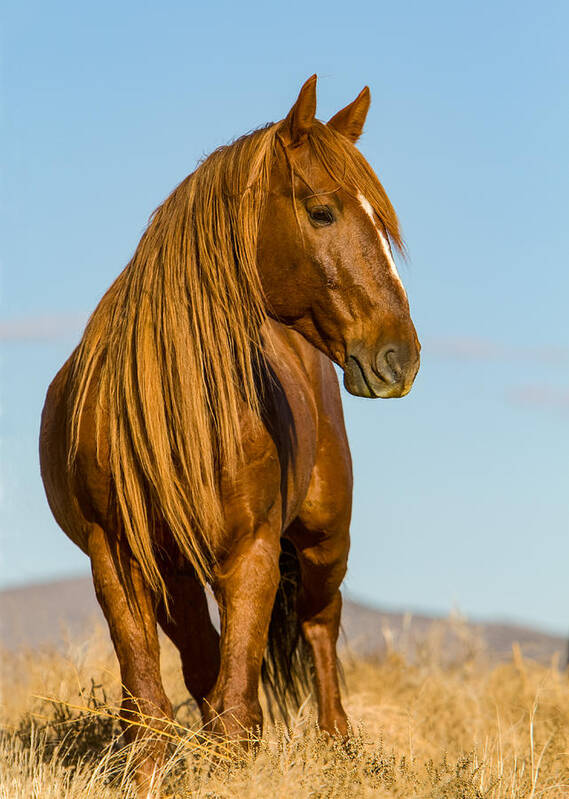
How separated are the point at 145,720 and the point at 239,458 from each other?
0.96 metres

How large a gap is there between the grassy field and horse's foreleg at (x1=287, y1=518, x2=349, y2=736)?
16 cm

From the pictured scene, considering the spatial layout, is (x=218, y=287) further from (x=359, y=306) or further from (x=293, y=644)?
(x=293, y=644)

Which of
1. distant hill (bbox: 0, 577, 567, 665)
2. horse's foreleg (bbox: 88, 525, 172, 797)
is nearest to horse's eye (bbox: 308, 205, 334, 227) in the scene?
horse's foreleg (bbox: 88, 525, 172, 797)

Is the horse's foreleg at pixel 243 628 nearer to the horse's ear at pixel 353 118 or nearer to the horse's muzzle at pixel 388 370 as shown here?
the horse's muzzle at pixel 388 370

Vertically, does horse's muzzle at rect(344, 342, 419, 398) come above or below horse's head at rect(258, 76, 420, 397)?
below

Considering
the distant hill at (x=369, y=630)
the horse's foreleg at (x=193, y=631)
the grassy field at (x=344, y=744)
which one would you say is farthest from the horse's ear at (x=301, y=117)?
the distant hill at (x=369, y=630)

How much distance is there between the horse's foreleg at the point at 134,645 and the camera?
3930 millimetres

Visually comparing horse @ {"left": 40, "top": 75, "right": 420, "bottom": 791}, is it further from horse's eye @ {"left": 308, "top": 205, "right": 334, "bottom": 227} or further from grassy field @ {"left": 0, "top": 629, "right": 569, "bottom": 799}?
grassy field @ {"left": 0, "top": 629, "right": 569, "bottom": 799}

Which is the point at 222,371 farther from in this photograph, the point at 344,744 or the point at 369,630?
the point at 369,630

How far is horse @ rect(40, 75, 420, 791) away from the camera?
3.90 meters

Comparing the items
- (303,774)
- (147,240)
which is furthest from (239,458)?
(303,774)

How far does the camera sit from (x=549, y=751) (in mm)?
5191

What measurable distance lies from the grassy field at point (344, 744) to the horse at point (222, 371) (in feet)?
0.80

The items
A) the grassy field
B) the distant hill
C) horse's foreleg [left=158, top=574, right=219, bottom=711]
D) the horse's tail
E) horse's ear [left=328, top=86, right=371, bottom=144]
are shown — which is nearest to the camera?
the grassy field
